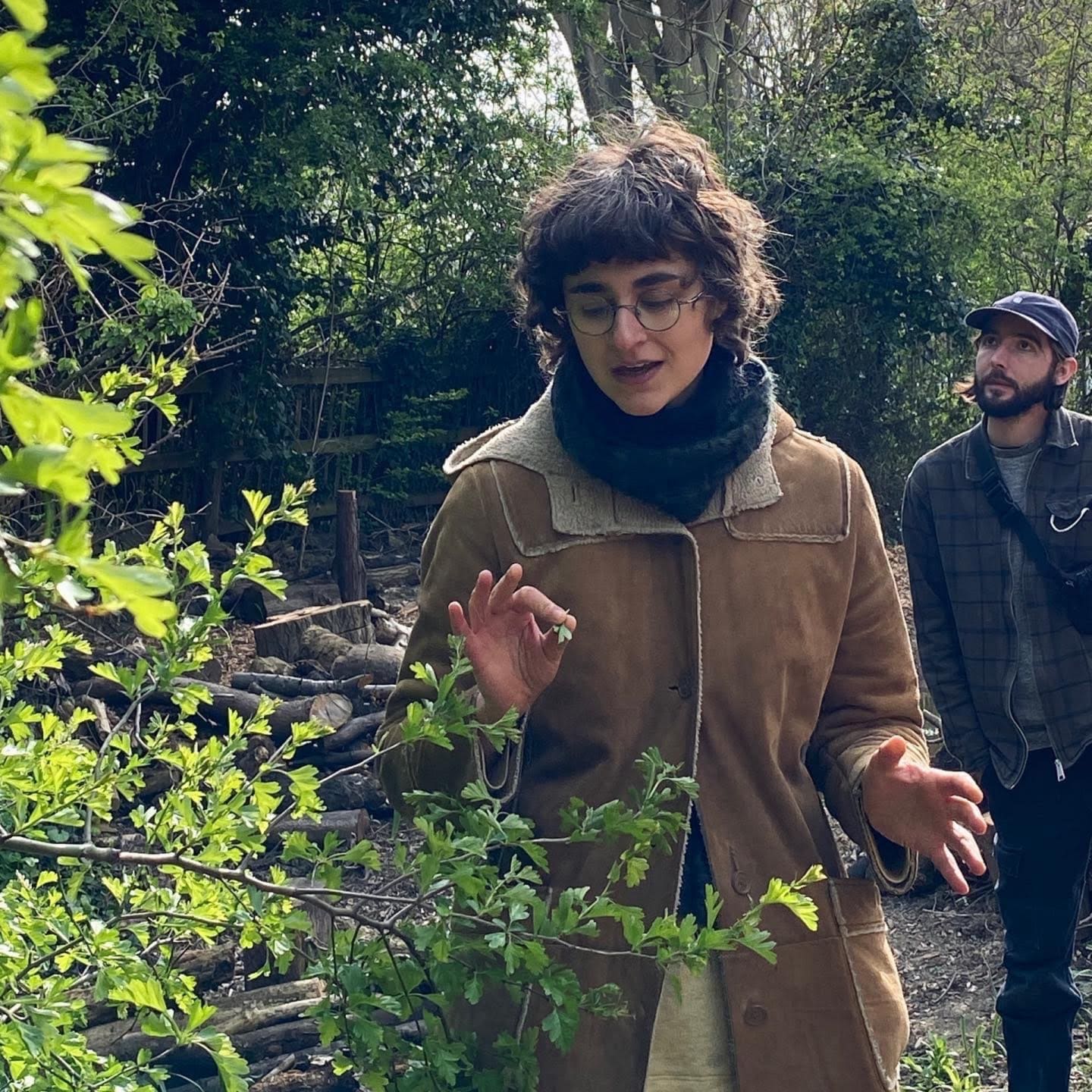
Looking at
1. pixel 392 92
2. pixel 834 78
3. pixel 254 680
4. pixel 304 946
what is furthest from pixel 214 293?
pixel 304 946

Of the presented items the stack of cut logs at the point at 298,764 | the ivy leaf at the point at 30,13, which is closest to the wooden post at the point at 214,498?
the stack of cut logs at the point at 298,764

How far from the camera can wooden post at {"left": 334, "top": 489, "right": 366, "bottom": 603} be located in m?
9.88

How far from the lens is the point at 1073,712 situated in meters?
4.27

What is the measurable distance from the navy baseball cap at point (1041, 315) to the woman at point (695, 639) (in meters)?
2.44

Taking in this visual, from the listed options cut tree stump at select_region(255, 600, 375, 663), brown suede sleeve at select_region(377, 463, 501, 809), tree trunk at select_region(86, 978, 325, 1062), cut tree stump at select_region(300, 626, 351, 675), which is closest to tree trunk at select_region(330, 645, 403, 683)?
cut tree stump at select_region(300, 626, 351, 675)

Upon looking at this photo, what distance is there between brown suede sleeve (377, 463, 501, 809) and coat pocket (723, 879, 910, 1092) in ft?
1.61

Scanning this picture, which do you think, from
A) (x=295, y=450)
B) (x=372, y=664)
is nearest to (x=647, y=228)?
(x=372, y=664)

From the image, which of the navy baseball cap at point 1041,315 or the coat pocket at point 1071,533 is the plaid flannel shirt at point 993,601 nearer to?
the coat pocket at point 1071,533

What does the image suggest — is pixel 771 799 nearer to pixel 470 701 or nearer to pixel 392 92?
pixel 470 701

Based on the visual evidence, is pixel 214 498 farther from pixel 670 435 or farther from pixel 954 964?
pixel 670 435

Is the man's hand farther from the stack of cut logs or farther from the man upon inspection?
the man

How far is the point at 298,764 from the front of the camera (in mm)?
7039

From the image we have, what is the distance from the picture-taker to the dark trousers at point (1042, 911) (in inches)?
165

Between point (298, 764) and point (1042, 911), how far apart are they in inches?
145
